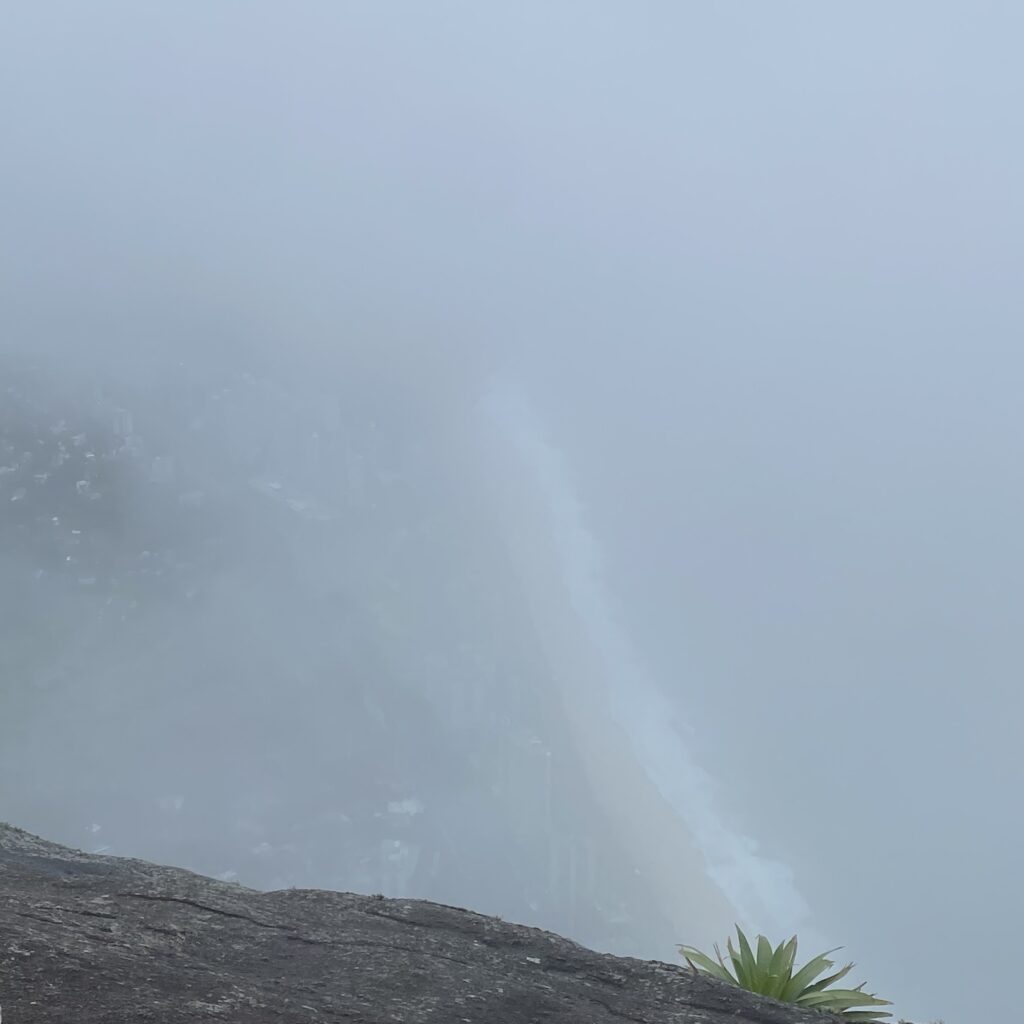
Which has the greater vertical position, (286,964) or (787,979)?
(787,979)

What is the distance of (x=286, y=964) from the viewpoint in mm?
9609

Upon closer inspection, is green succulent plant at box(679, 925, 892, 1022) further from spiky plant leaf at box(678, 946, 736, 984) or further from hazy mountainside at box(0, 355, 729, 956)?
hazy mountainside at box(0, 355, 729, 956)

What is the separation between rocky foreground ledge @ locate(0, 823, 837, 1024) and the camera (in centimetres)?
825

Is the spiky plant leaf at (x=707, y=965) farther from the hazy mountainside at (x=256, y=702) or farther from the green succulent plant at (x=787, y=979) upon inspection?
the hazy mountainside at (x=256, y=702)

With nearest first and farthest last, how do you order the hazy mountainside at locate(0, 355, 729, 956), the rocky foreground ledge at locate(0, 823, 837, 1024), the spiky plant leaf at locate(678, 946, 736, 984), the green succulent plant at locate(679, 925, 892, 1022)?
the rocky foreground ledge at locate(0, 823, 837, 1024)
the green succulent plant at locate(679, 925, 892, 1022)
the spiky plant leaf at locate(678, 946, 736, 984)
the hazy mountainside at locate(0, 355, 729, 956)

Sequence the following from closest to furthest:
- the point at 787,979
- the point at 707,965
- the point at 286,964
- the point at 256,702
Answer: the point at 286,964 → the point at 787,979 → the point at 707,965 → the point at 256,702

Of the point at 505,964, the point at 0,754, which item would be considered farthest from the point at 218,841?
the point at 505,964

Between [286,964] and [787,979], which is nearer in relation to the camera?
[286,964]

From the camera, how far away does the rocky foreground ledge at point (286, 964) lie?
8250 millimetres

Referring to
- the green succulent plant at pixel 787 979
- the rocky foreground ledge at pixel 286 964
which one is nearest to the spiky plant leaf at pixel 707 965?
the green succulent plant at pixel 787 979

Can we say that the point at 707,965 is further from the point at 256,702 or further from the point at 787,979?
the point at 256,702

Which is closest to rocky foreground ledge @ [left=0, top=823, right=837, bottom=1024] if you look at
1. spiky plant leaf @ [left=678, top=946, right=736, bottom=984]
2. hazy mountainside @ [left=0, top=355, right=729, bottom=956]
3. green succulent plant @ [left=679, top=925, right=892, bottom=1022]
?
spiky plant leaf @ [left=678, top=946, right=736, bottom=984]

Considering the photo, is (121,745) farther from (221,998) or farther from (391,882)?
(221,998)

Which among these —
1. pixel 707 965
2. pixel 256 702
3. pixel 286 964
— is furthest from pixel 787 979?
pixel 256 702
